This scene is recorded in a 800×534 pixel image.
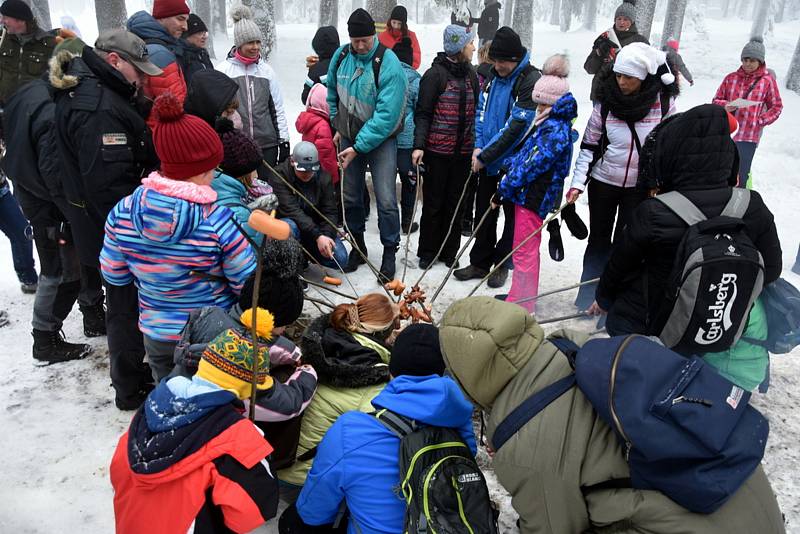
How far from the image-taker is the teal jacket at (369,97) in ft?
16.2

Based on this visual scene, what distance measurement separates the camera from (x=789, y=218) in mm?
8477

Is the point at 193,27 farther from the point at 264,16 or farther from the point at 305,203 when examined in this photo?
the point at 264,16

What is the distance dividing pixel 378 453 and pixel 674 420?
998mm

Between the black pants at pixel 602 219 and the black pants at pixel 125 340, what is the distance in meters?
3.49

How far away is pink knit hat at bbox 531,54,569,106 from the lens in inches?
166

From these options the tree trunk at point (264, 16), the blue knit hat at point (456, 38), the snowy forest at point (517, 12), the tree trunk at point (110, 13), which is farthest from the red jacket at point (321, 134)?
the tree trunk at point (110, 13)

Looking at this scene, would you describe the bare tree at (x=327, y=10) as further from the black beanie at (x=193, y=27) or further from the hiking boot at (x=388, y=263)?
the hiking boot at (x=388, y=263)

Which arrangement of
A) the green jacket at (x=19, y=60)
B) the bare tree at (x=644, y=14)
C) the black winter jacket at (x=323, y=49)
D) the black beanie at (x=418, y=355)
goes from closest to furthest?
1. the black beanie at (x=418, y=355)
2. the green jacket at (x=19, y=60)
3. the black winter jacket at (x=323, y=49)
4. the bare tree at (x=644, y=14)

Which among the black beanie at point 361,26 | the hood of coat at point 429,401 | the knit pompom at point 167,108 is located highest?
the black beanie at point 361,26

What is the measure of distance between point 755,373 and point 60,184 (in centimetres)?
451

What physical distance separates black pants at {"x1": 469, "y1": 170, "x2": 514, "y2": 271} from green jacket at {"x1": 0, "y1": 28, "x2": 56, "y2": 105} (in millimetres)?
4641

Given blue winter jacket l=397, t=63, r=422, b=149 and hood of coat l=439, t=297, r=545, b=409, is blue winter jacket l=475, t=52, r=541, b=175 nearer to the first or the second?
blue winter jacket l=397, t=63, r=422, b=149

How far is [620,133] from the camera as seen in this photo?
13.9 ft

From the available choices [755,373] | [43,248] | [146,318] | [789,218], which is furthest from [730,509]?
[789,218]
